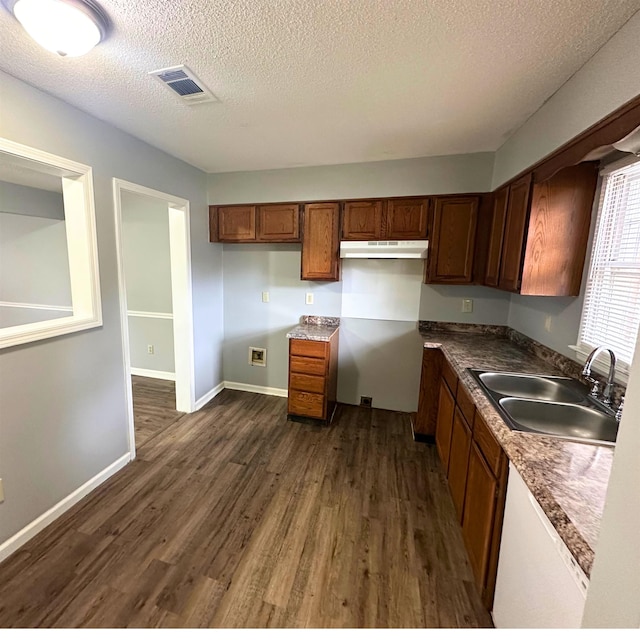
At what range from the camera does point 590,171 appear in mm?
1813

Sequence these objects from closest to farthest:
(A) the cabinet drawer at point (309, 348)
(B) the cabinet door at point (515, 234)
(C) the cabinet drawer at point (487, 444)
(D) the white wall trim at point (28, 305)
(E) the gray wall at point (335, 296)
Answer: (C) the cabinet drawer at point (487, 444) < (B) the cabinet door at point (515, 234) < (E) the gray wall at point (335, 296) < (A) the cabinet drawer at point (309, 348) < (D) the white wall trim at point (28, 305)

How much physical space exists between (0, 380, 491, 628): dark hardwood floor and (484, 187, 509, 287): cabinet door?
5.10 ft

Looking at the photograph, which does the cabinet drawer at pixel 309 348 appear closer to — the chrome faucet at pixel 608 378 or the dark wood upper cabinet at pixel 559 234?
the dark wood upper cabinet at pixel 559 234

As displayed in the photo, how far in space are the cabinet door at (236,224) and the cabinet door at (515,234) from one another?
229 centimetres

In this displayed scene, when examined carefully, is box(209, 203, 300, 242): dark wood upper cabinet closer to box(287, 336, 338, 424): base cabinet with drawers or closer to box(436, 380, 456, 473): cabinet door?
box(287, 336, 338, 424): base cabinet with drawers

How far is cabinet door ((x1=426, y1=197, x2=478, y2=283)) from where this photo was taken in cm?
270

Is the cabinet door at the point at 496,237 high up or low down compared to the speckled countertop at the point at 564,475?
up

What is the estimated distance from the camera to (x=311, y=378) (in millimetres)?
3004

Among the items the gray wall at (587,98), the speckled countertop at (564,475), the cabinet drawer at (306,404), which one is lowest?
the cabinet drawer at (306,404)

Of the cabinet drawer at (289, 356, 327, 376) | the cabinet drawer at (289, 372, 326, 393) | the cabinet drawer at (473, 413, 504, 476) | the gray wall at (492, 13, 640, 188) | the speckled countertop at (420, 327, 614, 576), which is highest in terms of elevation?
the gray wall at (492, 13, 640, 188)

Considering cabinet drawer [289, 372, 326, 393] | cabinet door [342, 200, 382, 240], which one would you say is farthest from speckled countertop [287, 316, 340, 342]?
cabinet door [342, 200, 382, 240]

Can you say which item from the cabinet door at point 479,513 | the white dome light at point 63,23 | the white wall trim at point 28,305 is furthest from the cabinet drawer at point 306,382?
the white wall trim at point 28,305

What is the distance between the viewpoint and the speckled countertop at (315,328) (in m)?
2.94

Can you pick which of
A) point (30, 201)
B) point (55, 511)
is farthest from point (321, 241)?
point (30, 201)
